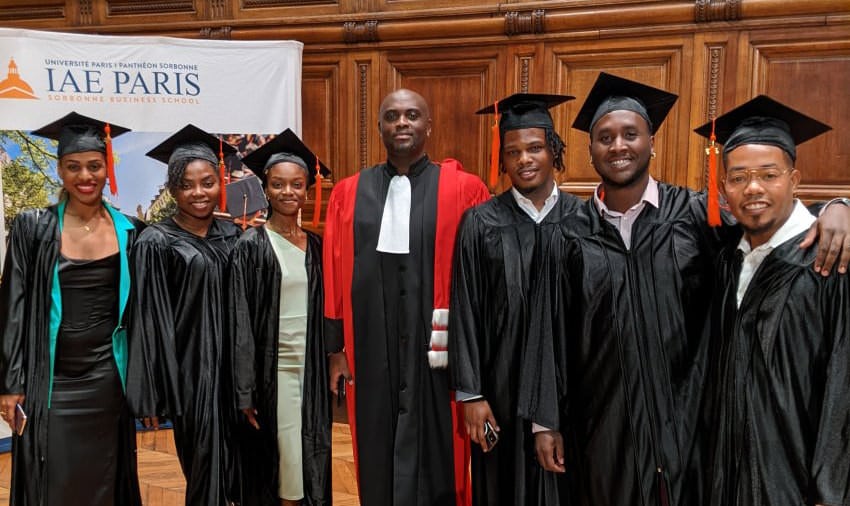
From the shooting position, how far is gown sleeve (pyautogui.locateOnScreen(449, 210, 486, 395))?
2.34 m

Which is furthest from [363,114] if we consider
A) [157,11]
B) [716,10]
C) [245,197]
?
[716,10]

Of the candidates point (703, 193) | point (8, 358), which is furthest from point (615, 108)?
point (8, 358)

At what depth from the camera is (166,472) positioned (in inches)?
153

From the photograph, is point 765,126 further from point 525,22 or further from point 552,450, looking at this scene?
point 525,22

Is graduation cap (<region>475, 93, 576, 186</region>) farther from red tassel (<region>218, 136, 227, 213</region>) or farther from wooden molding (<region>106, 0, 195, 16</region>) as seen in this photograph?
wooden molding (<region>106, 0, 195, 16</region>)

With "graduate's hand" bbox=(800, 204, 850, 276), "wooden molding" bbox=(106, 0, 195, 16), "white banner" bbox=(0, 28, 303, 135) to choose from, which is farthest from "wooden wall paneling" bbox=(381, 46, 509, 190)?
"graduate's hand" bbox=(800, 204, 850, 276)

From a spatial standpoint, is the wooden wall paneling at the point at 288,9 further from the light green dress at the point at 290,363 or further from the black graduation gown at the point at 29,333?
the black graduation gown at the point at 29,333

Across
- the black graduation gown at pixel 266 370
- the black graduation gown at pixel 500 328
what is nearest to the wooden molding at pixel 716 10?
the black graduation gown at pixel 500 328

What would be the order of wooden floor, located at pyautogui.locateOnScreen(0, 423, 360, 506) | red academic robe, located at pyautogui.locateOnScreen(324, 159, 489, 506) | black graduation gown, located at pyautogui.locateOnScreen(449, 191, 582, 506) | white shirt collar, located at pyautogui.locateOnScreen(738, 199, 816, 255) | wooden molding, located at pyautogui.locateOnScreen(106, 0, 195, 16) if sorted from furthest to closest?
1. wooden molding, located at pyautogui.locateOnScreen(106, 0, 195, 16)
2. wooden floor, located at pyautogui.locateOnScreen(0, 423, 360, 506)
3. red academic robe, located at pyautogui.locateOnScreen(324, 159, 489, 506)
4. black graduation gown, located at pyautogui.locateOnScreen(449, 191, 582, 506)
5. white shirt collar, located at pyautogui.locateOnScreen(738, 199, 816, 255)

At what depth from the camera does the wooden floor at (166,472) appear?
3.53 metres

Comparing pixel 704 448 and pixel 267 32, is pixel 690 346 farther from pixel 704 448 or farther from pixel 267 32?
pixel 267 32

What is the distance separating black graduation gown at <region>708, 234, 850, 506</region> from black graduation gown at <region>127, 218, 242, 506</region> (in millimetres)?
1952

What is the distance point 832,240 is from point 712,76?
3065 millimetres

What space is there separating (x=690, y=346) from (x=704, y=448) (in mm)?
316
